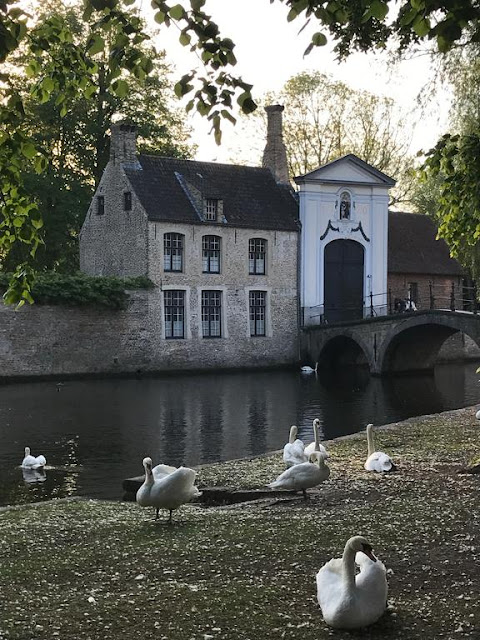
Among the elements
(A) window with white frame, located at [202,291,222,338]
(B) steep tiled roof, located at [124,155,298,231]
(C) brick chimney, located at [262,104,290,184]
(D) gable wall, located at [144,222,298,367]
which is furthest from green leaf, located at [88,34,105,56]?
(C) brick chimney, located at [262,104,290,184]

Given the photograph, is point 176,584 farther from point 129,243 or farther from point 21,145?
point 129,243

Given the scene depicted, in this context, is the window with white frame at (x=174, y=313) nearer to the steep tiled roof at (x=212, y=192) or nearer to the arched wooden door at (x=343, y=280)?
the steep tiled roof at (x=212, y=192)

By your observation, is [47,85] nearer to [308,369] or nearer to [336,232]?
[308,369]

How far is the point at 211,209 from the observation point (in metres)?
34.3

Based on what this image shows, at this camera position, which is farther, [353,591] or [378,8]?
[353,591]

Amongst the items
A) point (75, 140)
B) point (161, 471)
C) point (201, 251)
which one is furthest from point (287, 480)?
point (75, 140)

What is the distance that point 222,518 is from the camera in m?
7.96

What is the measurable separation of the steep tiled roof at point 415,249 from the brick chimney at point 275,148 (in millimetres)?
6058

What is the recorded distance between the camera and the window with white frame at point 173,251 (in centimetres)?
3319

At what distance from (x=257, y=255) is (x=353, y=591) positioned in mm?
30541

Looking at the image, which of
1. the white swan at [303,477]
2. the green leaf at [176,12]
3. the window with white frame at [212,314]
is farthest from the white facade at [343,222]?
the green leaf at [176,12]

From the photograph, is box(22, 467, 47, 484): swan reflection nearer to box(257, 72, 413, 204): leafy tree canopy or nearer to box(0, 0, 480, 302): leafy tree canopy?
box(0, 0, 480, 302): leafy tree canopy

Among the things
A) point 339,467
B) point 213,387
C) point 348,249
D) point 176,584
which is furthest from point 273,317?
point 176,584

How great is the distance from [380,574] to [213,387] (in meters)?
22.8
